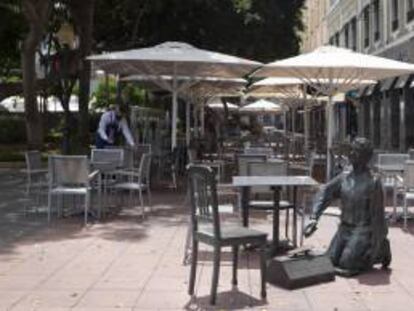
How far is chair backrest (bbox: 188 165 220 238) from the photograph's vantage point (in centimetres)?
731

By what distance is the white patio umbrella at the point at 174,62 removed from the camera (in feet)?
50.3

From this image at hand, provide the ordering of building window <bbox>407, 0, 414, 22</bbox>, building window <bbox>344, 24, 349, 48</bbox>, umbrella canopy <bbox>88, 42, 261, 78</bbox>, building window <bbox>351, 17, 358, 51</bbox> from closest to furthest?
umbrella canopy <bbox>88, 42, 261, 78</bbox> < building window <bbox>407, 0, 414, 22</bbox> < building window <bbox>351, 17, 358, 51</bbox> < building window <bbox>344, 24, 349, 48</bbox>

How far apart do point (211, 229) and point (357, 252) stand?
178cm

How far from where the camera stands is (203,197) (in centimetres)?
762

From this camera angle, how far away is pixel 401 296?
25.1 ft

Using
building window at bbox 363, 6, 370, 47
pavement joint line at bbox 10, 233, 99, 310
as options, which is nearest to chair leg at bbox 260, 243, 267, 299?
pavement joint line at bbox 10, 233, 99, 310

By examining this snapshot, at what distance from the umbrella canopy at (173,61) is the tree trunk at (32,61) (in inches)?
109

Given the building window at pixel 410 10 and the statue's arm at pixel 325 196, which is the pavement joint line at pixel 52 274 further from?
the building window at pixel 410 10

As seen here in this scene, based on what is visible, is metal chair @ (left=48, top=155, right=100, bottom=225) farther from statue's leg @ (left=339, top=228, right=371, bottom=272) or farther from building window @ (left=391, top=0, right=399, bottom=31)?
building window @ (left=391, top=0, right=399, bottom=31)

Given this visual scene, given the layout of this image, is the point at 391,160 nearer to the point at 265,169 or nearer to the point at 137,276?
the point at 265,169

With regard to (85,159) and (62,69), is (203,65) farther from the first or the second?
(62,69)

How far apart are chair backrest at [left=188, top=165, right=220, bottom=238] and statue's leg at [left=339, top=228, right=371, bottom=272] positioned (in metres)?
1.71

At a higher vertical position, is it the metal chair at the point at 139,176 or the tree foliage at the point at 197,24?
the tree foliage at the point at 197,24

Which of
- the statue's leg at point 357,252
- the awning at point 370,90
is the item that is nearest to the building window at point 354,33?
the awning at point 370,90
